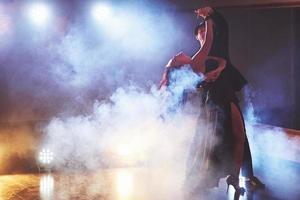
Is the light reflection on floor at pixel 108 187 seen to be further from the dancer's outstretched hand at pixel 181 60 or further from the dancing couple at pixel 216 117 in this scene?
the dancer's outstretched hand at pixel 181 60

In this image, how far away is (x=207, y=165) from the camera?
6.53 metres

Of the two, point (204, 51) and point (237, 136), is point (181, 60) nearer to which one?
point (204, 51)

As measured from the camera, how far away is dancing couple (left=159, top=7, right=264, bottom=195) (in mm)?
6410

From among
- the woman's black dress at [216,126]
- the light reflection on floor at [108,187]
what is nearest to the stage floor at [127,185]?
the light reflection on floor at [108,187]

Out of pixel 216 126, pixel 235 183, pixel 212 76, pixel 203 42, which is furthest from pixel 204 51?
pixel 235 183

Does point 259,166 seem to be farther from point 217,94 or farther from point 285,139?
point 217,94

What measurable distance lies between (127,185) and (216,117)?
2016 mm

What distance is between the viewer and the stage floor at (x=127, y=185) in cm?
659

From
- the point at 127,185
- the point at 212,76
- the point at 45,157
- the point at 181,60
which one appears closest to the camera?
the point at 212,76

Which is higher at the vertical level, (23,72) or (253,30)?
(253,30)

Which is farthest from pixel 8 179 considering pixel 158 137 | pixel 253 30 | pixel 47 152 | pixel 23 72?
pixel 253 30

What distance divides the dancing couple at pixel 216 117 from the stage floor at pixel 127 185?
1.20 feet

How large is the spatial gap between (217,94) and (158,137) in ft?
7.16

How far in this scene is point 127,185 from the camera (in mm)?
7293
